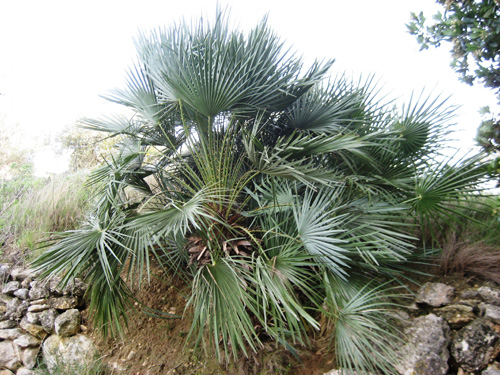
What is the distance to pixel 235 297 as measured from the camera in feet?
8.14

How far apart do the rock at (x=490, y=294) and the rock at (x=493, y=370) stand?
0.53 m

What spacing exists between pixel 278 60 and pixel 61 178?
14.7 ft

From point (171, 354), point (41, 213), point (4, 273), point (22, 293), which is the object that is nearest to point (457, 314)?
point (171, 354)

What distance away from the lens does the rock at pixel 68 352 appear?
3.40m

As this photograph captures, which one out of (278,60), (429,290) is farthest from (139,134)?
(429,290)

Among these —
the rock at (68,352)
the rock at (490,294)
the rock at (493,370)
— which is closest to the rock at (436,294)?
the rock at (490,294)

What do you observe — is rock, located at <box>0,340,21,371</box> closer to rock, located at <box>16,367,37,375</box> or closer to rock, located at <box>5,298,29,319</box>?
rock, located at <box>16,367,37,375</box>

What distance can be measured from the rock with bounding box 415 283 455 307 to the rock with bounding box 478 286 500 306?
0.72 ft

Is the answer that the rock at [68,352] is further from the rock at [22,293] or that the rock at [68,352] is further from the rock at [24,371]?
the rock at [22,293]

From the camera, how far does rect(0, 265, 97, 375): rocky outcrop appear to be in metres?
3.59

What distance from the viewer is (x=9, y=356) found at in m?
3.71

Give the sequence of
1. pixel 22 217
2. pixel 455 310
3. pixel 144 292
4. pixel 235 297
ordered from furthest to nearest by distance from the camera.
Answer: pixel 22 217 < pixel 144 292 < pixel 455 310 < pixel 235 297

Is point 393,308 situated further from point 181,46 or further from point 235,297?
point 181,46

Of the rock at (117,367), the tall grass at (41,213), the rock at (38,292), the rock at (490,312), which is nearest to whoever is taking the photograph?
the rock at (490,312)
